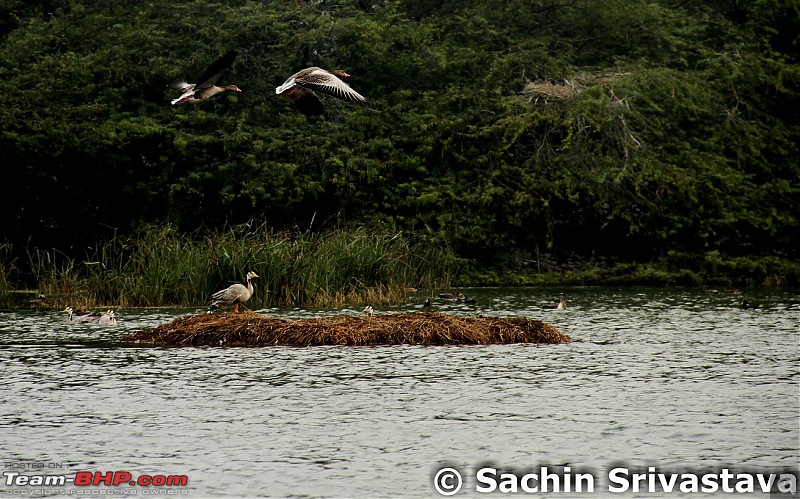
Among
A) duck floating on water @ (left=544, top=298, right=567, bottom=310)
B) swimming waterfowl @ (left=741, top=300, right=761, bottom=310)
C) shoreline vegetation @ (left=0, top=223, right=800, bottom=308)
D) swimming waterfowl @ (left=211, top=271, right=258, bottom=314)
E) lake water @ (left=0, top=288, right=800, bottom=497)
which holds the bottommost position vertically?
swimming waterfowl @ (left=741, top=300, right=761, bottom=310)

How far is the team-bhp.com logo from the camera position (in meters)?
6.83

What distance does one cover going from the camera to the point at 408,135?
93.2ft

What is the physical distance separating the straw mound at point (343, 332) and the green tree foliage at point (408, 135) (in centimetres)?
1128

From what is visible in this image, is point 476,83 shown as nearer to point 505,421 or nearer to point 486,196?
point 486,196

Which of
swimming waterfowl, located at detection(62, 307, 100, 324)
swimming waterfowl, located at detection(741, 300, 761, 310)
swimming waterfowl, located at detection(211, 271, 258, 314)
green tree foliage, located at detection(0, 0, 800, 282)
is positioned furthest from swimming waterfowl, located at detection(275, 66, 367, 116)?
green tree foliage, located at detection(0, 0, 800, 282)

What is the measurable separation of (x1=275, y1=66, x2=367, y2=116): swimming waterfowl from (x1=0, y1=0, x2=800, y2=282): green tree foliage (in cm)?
1103

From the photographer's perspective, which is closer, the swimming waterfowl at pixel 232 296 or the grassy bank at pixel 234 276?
the swimming waterfowl at pixel 232 296

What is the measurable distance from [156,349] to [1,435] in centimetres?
486

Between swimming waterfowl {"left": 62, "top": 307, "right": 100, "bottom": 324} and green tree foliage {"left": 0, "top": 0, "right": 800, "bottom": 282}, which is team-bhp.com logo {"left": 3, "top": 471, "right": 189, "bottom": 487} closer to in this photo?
swimming waterfowl {"left": 62, "top": 307, "right": 100, "bottom": 324}

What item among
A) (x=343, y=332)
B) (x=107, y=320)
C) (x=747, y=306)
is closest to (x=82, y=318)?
(x=107, y=320)

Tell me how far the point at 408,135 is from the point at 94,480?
2197 centimetres

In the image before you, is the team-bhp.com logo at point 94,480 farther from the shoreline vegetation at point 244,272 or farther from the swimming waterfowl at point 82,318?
the shoreline vegetation at point 244,272

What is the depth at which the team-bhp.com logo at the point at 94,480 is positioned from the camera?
269 inches

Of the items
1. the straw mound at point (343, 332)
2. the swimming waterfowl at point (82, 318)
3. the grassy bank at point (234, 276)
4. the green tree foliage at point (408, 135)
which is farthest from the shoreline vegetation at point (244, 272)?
the straw mound at point (343, 332)
